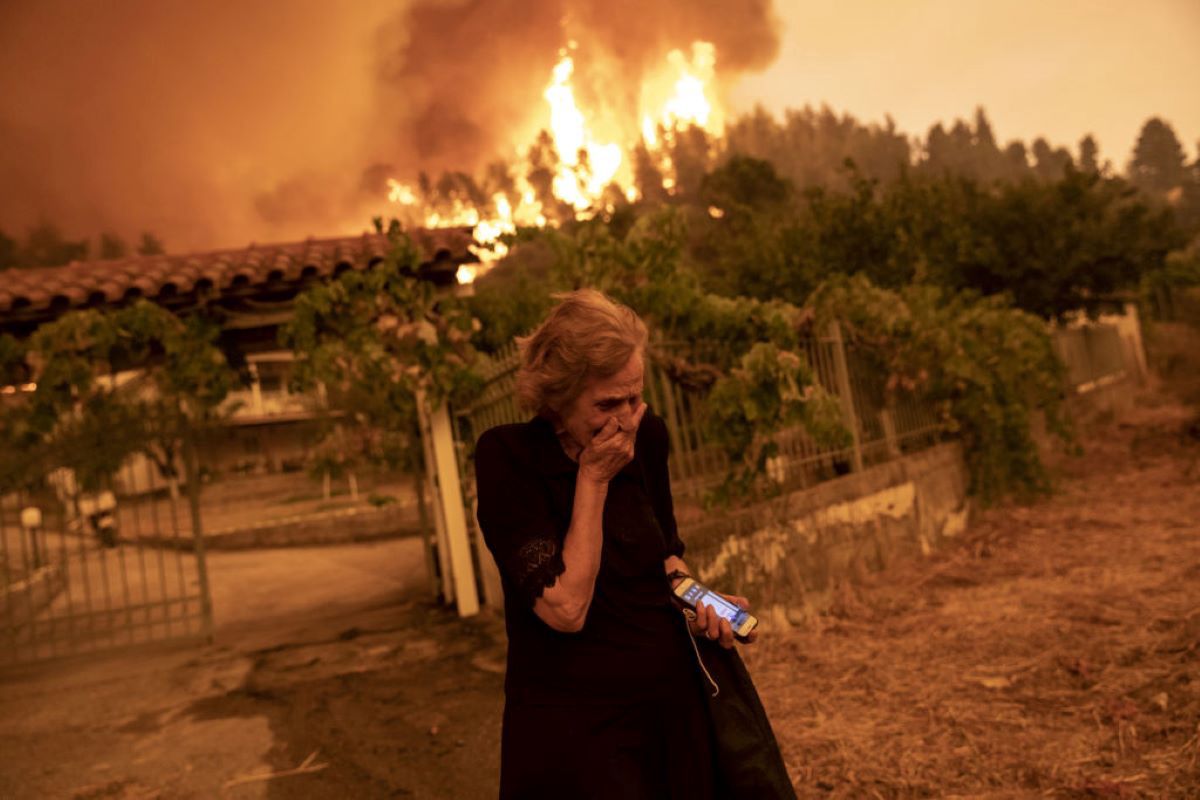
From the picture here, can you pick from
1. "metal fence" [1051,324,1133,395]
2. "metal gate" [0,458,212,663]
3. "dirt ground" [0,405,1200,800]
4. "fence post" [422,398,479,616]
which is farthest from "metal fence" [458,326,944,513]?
"metal fence" [1051,324,1133,395]

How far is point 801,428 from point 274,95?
18.7 metres

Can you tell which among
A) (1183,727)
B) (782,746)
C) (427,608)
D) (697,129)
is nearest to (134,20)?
(427,608)

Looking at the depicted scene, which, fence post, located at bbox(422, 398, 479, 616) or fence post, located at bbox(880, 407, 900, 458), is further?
fence post, located at bbox(880, 407, 900, 458)

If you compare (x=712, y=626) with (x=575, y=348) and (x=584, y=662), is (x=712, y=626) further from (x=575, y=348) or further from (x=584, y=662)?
(x=575, y=348)

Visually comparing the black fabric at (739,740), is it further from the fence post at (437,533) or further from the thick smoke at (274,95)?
the thick smoke at (274,95)

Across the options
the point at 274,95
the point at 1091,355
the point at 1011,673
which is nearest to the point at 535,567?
the point at 1011,673

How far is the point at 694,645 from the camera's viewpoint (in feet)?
6.52

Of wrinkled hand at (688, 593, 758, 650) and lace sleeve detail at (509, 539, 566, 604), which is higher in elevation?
lace sleeve detail at (509, 539, 566, 604)

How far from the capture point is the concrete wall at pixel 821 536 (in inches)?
213

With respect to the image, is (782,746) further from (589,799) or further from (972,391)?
(972,391)

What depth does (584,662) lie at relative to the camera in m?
1.84

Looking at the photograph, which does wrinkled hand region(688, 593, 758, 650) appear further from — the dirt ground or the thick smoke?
the thick smoke

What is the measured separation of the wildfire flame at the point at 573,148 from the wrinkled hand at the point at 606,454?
14.8 feet

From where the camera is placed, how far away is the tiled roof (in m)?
6.98
